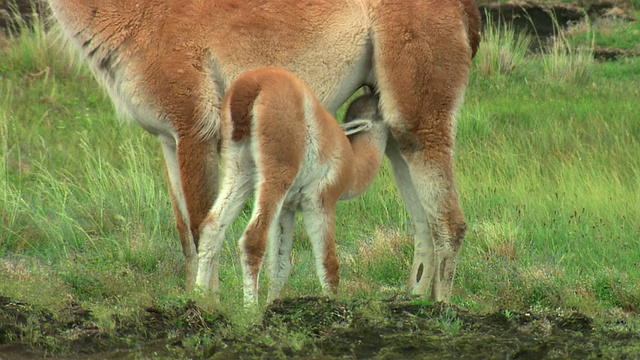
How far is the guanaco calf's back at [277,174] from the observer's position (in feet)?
19.7

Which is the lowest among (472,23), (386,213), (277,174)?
(386,213)

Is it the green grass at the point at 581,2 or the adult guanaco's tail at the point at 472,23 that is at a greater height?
the adult guanaco's tail at the point at 472,23

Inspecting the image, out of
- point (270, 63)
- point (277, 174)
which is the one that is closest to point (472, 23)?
point (270, 63)

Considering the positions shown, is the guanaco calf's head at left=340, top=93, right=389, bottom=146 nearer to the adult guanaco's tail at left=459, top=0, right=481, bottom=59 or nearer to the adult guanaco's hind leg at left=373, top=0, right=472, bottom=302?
the adult guanaco's hind leg at left=373, top=0, right=472, bottom=302

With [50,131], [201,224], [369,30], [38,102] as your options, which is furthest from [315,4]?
[38,102]

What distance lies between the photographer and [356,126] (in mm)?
6910

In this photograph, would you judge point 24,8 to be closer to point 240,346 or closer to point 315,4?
point 315,4

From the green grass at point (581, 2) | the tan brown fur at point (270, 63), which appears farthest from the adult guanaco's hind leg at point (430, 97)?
the green grass at point (581, 2)

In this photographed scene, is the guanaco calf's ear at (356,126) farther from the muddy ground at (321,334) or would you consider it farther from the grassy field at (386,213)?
the muddy ground at (321,334)

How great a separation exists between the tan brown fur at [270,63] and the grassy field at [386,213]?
708 mm

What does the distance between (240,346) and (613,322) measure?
2.33 m

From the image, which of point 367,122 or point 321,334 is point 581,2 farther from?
point 321,334

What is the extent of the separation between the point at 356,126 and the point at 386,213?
99.2 inches

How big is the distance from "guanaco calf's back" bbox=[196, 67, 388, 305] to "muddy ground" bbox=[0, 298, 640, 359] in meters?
0.49
